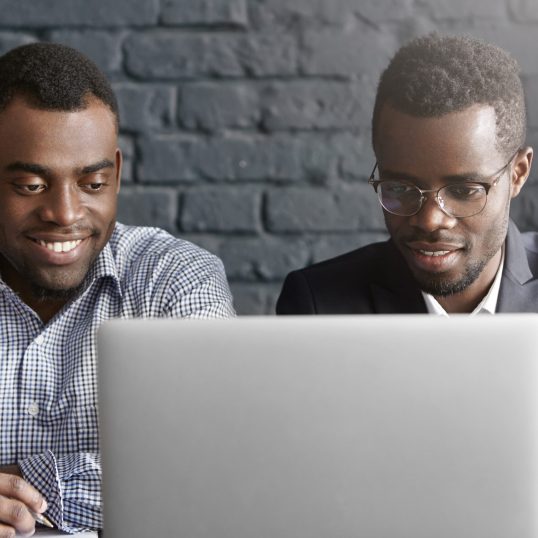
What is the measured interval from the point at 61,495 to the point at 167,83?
2.99ft

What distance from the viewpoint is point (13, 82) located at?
1642 mm

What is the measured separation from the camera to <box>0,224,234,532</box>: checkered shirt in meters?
1.59

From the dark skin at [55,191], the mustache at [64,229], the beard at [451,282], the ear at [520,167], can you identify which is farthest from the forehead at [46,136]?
the ear at [520,167]

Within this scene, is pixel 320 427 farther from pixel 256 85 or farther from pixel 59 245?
pixel 256 85

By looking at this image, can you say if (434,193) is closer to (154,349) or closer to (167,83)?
(167,83)

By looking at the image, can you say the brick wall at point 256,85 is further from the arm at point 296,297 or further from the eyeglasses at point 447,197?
the eyeglasses at point 447,197

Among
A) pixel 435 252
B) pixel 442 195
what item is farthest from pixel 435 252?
pixel 442 195

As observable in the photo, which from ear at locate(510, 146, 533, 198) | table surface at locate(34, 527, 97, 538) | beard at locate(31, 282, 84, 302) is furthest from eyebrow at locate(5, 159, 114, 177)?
ear at locate(510, 146, 533, 198)

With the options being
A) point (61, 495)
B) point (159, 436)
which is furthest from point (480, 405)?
point (61, 495)

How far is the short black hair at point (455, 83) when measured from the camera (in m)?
1.59

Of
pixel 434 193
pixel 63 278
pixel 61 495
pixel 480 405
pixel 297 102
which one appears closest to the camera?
pixel 480 405

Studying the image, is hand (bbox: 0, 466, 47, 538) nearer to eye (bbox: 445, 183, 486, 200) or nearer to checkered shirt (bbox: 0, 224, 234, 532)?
checkered shirt (bbox: 0, 224, 234, 532)

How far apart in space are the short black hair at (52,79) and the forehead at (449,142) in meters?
0.55

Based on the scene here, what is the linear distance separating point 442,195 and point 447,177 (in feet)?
0.10
